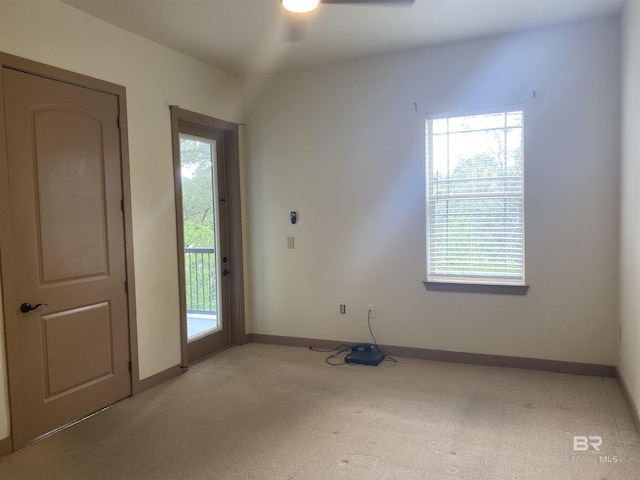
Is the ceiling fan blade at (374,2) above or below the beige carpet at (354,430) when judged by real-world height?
above

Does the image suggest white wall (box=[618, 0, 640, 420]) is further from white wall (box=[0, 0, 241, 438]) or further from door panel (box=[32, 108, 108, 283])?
door panel (box=[32, 108, 108, 283])

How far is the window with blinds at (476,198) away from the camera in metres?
3.90

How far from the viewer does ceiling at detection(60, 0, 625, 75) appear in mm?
3217

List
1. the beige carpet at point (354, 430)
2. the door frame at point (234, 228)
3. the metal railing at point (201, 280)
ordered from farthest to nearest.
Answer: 1. the door frame at point (234, 228)
2. the metal railing at point (201, 280)
3. the beige carpet at point (354, 430)

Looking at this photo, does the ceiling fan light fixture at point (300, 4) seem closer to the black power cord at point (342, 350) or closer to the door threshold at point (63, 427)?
the black power cord at point (342, 350)

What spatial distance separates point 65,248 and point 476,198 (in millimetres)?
3196

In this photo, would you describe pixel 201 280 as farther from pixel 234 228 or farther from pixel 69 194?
pixel 69 194

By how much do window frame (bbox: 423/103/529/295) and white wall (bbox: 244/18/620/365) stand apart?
0.17ft

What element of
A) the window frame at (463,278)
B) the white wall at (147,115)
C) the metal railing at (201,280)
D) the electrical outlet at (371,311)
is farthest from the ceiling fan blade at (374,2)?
the electrical outlet at (371,311)

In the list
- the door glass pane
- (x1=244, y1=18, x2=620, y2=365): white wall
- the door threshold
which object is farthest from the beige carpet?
the door glass pane

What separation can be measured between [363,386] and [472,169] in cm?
204

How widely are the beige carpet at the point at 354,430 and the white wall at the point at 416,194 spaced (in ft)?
1.62

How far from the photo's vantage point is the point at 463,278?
162 inches

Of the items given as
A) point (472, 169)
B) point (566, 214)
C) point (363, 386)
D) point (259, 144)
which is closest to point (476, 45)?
point (472, 169)
